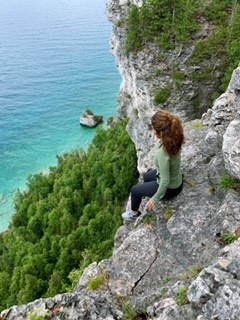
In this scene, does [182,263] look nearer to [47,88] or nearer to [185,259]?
[185,259]

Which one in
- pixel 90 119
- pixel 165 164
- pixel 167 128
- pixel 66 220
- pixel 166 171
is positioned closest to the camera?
pixel 167 128

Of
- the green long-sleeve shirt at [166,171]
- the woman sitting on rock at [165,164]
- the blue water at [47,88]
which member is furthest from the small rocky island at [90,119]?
the green long-sleeve shirt at [166,171]

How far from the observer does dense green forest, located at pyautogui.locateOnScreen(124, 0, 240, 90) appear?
93.0 ft

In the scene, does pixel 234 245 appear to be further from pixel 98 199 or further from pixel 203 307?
pixel 98 199

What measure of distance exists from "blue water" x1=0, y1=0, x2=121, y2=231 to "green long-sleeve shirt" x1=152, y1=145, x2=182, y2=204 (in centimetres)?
3795

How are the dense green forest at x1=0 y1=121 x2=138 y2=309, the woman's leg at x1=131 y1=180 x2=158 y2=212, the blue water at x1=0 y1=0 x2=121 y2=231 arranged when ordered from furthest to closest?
1. the blue water at x1=0 y1=0 x2=121 y2=231
2. the dense green forest at x1=0 y1=121 x2=138 y2=309
3. the woman's leg at x1=131 y1=180 x2=158 y2=212

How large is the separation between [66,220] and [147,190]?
2749cm

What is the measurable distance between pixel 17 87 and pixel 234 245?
7717cm

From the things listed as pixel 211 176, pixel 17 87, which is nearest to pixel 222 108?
pixel 211 176

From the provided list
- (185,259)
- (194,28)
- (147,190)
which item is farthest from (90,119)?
(185,259)

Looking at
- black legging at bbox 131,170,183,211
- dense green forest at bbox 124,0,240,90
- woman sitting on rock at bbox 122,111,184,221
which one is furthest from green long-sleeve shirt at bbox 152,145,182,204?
dense green forest at bbox 124,0,240,90

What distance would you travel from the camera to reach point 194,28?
28391mm

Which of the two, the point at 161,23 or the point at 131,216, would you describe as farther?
the point at 161,23

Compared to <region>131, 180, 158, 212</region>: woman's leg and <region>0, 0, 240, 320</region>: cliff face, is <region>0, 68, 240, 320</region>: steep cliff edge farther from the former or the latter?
<region>131, 180, 158, 212</region>: woman's leg
